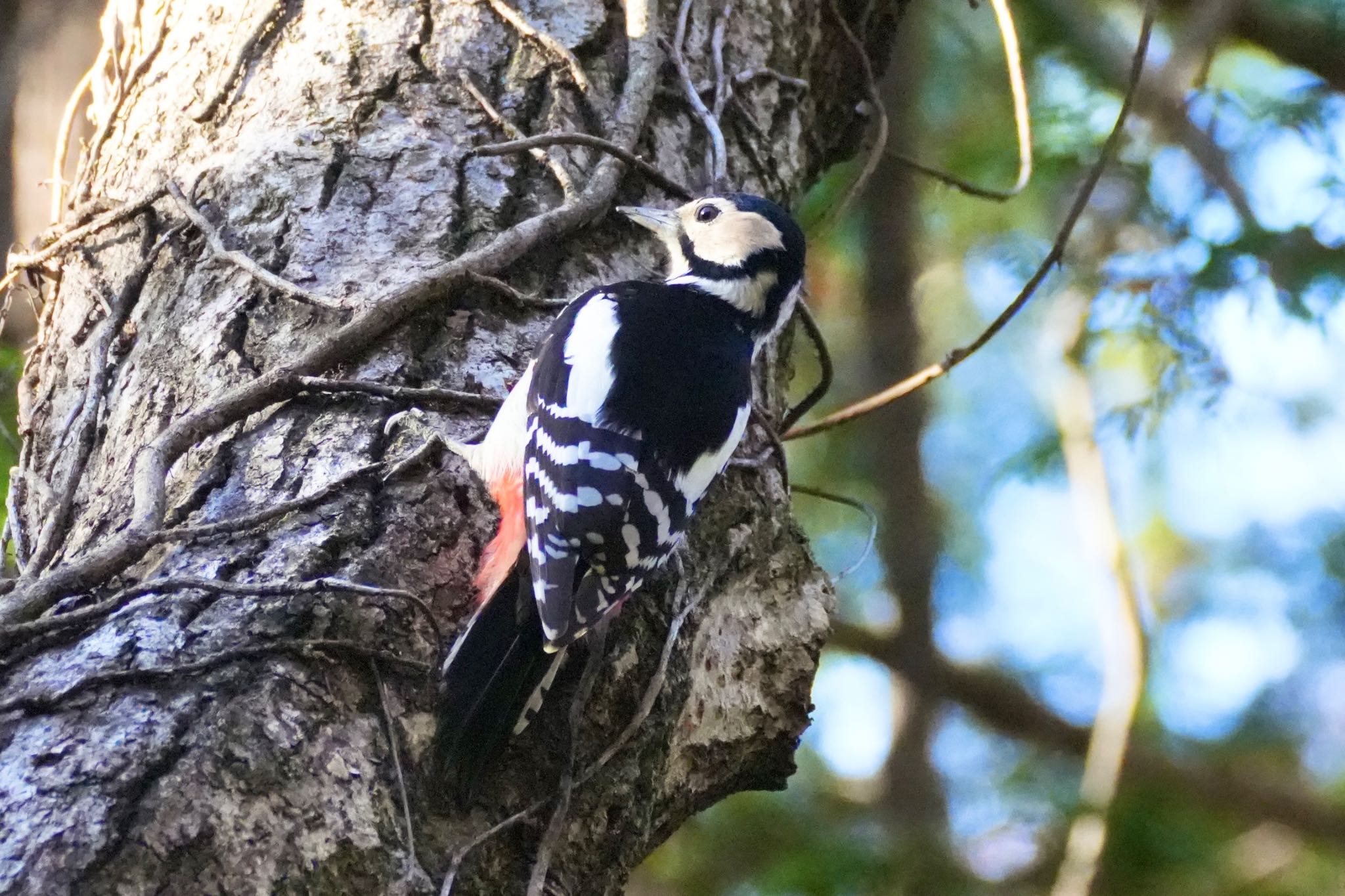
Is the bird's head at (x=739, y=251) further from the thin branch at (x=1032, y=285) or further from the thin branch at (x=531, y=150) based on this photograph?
the thin branch at (x=1032, y=285)

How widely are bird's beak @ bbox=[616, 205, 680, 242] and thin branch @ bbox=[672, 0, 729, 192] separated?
232mm

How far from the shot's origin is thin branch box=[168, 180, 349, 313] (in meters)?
1.99

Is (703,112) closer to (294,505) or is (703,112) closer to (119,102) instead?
(119,102)

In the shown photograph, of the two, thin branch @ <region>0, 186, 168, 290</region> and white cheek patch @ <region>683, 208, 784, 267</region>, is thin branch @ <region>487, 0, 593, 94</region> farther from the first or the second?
thin branch @ <region>0, 186, 168, 290</region>

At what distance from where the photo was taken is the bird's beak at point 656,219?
2.33m

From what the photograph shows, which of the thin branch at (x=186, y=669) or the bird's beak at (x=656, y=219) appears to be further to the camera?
the bird's beak at (x=656, y=219)

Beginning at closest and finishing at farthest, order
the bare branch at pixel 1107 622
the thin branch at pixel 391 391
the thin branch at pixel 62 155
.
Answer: the thin branch at pixel 391 391, the thin branch at pixel 62 155, the bare branch at pixel 1107 622

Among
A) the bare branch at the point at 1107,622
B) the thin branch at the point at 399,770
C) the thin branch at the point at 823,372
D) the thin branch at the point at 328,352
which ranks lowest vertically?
the bare branch at the point at 1107,622

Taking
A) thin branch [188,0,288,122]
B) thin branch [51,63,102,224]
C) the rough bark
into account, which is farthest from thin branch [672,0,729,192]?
thin branch [51,63,102,224]

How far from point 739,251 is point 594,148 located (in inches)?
13.4

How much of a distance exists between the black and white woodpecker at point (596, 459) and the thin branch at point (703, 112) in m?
0.22

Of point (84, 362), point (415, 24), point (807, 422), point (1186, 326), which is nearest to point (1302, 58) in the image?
point (1186, 326)

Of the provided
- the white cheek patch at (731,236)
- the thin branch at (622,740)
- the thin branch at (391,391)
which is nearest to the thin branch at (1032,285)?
the white cheek patch at (731,236)

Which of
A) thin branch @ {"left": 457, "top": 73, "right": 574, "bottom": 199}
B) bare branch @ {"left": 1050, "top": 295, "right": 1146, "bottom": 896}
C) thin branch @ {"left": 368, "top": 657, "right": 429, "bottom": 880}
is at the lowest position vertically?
bare branch @ {"left": 1050, "top": 295, "right": 1146, "bottom": 896}
